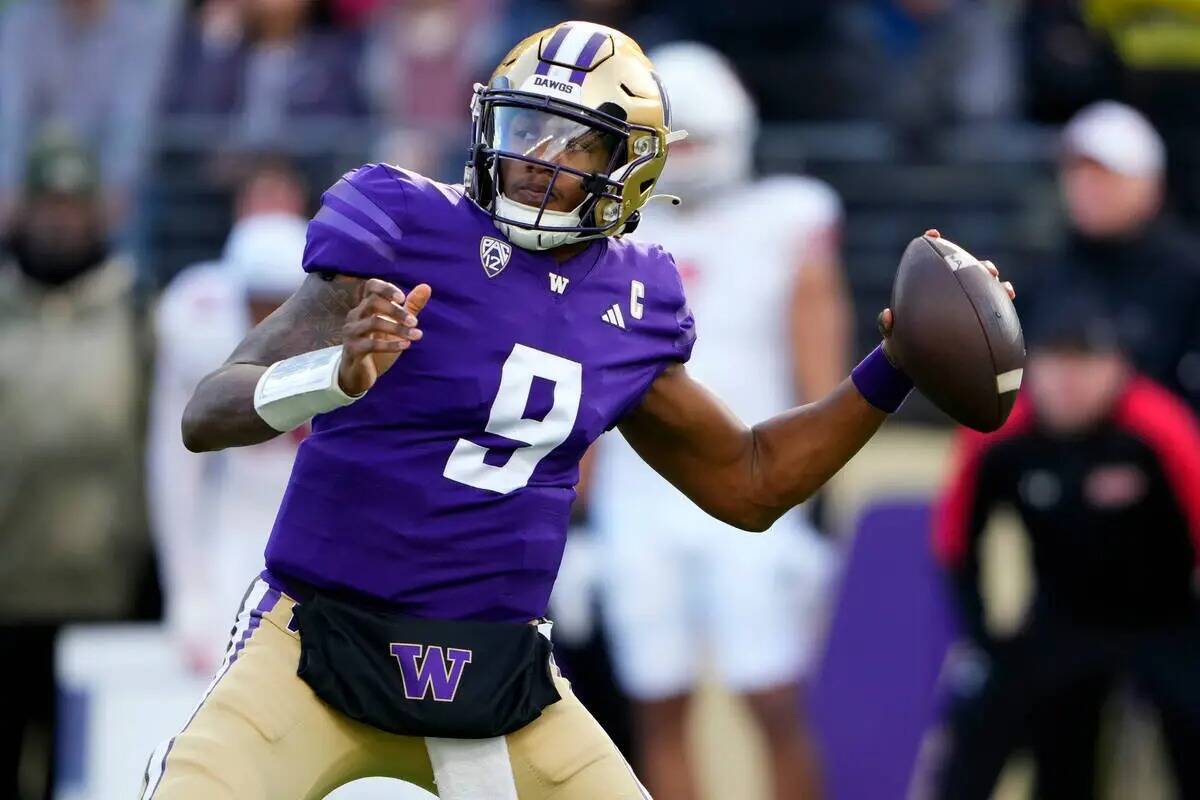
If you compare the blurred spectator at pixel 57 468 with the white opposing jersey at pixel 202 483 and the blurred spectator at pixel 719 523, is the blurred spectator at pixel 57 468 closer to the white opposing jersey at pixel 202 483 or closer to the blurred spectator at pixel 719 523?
the white opposing jersey at pixel 202 483

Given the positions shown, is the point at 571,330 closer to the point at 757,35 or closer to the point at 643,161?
the point at 643,161

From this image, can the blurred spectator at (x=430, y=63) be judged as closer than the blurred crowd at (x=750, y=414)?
No

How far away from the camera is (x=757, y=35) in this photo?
8.41 m

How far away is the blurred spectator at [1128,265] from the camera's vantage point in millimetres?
6812

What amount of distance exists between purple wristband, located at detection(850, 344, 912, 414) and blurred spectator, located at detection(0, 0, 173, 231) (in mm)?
5098

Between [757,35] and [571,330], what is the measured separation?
16.0ft

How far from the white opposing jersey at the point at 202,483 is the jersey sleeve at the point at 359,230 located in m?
2.62

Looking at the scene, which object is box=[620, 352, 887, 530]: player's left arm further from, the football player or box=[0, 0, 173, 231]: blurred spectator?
box=[0, 0, 173, 231]: blurred spectator

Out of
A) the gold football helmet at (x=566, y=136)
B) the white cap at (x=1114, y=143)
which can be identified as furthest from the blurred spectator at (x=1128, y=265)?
the gold football helmet at (x=566, y=136)

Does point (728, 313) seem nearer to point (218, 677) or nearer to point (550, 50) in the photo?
point (550, 50)

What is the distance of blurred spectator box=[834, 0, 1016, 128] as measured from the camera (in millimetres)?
8461

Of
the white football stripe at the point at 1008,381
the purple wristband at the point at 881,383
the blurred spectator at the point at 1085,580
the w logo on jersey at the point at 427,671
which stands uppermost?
the white football stripe at the point at 1008,381

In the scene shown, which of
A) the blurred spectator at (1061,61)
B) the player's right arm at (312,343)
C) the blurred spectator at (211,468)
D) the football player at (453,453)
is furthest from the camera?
the blurred spectator at (1061,61)

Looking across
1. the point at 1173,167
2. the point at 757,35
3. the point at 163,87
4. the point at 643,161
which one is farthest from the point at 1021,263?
the point at 643,161
